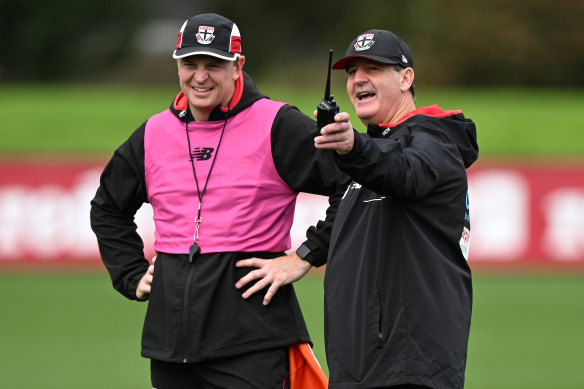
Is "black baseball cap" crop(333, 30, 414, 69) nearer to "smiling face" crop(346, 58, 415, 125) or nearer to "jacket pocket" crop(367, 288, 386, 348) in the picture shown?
"smiling face" crop(346, 58, 415, 125)

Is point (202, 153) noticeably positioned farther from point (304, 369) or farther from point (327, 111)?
point (327, 111)

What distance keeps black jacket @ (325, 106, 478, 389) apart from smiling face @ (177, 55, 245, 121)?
841 millimetres

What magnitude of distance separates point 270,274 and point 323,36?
A: 39.5m

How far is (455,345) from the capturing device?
3732mm

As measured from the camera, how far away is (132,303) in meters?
12.0

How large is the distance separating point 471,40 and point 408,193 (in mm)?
26304

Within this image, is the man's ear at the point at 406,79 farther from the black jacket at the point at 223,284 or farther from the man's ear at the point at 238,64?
the man's ear at the point at 238,64

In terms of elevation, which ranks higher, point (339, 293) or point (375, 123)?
point (375, 123)

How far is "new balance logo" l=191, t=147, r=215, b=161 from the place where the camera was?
435 centimetres

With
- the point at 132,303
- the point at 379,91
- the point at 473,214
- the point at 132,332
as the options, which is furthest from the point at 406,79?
the point at 473,214

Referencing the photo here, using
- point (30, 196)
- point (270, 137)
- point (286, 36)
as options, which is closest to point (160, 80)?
point (286, 36)

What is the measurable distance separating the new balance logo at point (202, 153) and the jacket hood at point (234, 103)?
0.13 m

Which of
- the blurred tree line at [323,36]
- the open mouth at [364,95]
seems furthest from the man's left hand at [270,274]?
the blurred tree line at [323,36]

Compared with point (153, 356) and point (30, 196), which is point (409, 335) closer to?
point (153, 356)
